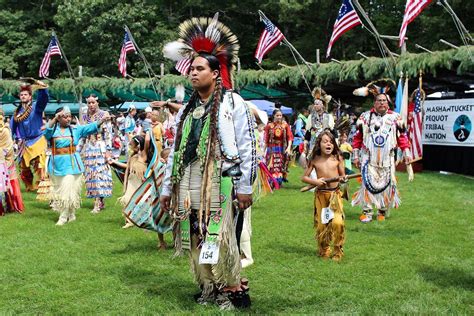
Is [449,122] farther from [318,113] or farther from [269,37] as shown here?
[269,37]

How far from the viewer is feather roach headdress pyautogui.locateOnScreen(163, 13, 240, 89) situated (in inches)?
165

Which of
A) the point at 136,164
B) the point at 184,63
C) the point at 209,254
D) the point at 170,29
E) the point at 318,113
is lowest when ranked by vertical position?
the point at 209,254

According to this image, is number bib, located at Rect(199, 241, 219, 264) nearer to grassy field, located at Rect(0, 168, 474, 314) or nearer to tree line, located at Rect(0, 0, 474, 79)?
grassy field, located at Rect(0, 168, 474, 314)

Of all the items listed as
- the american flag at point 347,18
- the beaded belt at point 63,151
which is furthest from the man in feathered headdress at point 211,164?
the american flag at point 347,18

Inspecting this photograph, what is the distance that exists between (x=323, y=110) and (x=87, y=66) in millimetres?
23733

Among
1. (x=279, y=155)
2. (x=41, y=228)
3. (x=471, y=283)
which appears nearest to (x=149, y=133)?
(x=41, y=228)

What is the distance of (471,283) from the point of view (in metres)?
4.96

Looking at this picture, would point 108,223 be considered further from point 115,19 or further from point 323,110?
point 115,19

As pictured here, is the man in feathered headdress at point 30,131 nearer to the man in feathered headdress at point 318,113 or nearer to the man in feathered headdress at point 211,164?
the man in feathered headdress at point 211,164

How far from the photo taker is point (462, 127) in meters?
13.9

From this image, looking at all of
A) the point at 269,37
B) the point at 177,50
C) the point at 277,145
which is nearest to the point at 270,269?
the point at 177,50

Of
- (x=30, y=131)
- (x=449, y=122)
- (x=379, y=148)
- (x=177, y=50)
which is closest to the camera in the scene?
(x=177, y=50)

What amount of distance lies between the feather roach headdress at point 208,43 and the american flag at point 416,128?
945 cm

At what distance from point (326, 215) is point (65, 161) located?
3.97 metres
